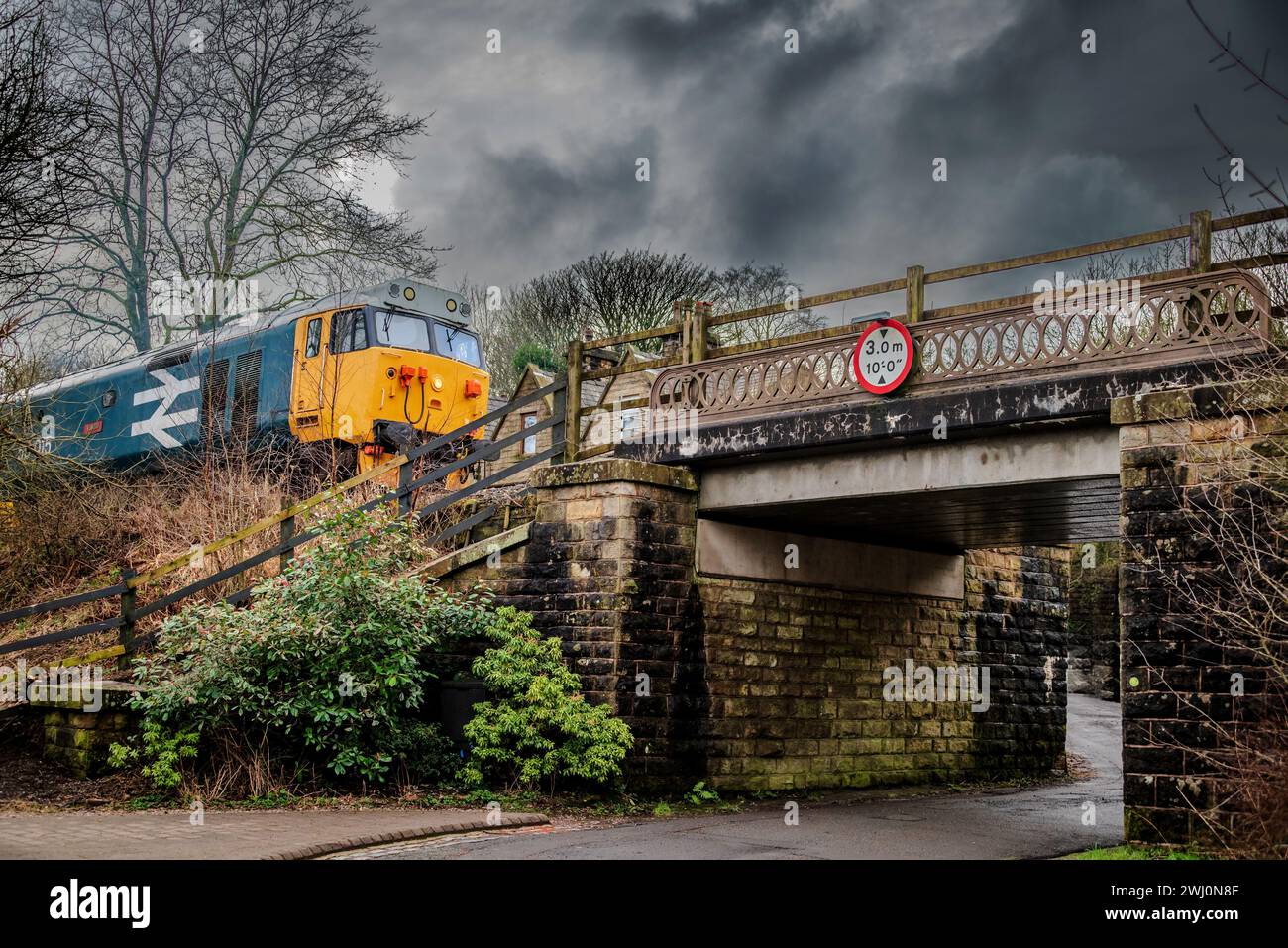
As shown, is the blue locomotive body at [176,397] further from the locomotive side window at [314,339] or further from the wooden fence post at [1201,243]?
the wooden fence post at [1201,243]

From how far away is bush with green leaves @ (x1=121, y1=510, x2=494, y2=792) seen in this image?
37.8ft

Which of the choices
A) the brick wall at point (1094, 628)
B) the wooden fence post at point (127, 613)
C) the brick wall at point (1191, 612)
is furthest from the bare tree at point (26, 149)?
the brick wall at point (1094, 628)

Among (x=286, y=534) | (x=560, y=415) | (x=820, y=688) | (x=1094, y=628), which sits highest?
(x=560, y=415)

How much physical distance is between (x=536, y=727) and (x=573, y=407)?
3.80 m

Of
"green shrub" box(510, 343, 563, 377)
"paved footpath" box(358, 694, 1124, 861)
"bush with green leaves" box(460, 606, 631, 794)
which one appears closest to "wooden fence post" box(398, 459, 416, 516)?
"bush with green leaves" box(460, 606, 631, 794)

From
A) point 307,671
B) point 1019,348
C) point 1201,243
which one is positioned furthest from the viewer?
point 307,671

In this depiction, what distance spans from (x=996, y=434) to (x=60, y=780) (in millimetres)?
9163

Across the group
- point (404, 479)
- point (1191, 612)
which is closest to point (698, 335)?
point (404, 479)

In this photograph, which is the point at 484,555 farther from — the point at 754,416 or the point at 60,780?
the point at 60,780

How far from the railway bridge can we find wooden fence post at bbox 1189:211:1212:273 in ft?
0.06

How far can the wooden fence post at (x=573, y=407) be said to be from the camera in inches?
557

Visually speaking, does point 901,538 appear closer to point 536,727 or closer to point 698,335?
point 698,335

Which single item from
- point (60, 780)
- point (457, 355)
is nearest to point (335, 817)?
point (60, 780)

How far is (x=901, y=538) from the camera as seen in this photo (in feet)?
52.4
